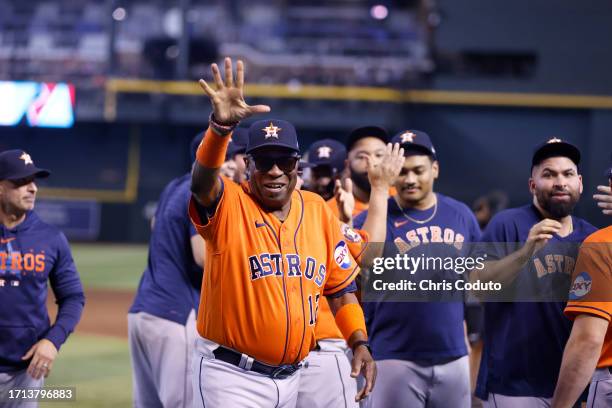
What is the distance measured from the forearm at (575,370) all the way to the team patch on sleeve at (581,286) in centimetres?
20

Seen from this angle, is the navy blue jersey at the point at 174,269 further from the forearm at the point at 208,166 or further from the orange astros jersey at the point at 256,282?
the forearm at the point at 208,166

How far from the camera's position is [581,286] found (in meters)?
3.55

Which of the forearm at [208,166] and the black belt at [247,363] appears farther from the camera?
the black belt at [247,363]

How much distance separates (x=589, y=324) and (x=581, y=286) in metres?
0.18

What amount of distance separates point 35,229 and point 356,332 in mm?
2093

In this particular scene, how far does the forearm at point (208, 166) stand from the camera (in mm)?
3443

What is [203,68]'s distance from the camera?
97.0 ft

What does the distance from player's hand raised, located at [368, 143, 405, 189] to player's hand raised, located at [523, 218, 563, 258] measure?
0.96 metres

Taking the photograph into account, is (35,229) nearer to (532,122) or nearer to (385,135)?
(385,135)

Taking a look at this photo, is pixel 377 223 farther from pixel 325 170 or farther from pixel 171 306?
pixel 171 306

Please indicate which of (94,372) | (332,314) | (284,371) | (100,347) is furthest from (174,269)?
(100,347)

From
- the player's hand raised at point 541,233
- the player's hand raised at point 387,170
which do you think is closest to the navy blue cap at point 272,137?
the player's hand raised at point 387,170

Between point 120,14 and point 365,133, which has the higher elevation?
point 120,14

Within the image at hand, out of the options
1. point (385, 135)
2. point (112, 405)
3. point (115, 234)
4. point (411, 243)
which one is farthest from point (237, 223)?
point (115, 234)
